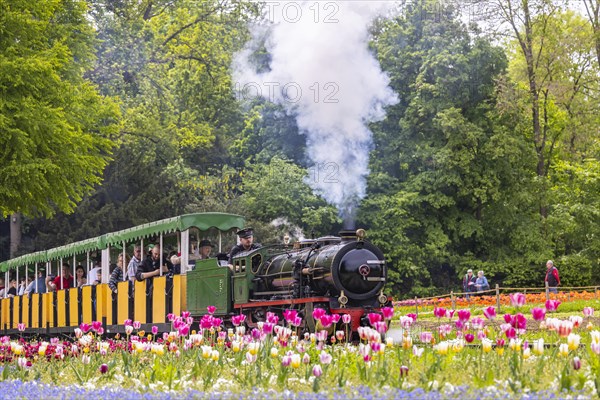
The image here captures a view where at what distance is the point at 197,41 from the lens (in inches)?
1949

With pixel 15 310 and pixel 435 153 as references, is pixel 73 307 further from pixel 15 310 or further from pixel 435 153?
pixel 435 153

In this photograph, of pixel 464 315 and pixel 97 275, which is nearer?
pixel 464 315

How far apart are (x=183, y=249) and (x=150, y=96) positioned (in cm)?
2555

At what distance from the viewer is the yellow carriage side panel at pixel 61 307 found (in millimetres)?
25891

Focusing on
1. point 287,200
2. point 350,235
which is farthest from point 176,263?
point 287,200

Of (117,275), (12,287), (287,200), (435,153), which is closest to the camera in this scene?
(117,275)

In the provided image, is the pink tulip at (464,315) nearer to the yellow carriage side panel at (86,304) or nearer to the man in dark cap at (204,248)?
the man in dark cap at (204,248)

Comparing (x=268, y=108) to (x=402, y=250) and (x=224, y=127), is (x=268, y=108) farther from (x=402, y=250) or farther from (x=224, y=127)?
(x=224, y=127)

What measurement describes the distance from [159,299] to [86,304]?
4.15 meters

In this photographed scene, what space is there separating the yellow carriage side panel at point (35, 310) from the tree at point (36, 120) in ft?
14.8

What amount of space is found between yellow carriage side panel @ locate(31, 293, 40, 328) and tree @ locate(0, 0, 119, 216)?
4.52 meters

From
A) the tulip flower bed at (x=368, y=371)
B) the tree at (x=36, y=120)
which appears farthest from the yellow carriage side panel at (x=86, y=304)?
the tulip flower bed at (x=368, y=371)

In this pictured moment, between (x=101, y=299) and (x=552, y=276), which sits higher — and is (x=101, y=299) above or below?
below

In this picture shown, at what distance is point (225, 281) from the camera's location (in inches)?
757
